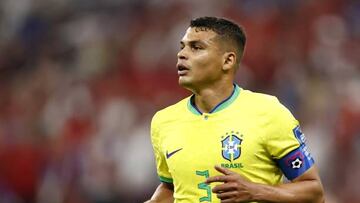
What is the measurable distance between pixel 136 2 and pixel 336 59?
346cm

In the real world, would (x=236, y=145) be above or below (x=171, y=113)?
below

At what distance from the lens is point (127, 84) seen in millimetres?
11820

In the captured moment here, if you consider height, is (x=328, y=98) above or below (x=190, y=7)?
below

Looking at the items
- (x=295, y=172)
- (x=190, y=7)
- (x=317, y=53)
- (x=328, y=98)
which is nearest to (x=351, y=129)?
(x=328, y=98)

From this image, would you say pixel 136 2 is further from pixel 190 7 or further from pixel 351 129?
pixel 351 129

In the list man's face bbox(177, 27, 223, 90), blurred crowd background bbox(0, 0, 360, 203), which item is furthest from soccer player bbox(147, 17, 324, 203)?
blurred crowd background bbox(0, 0, 360, 203)

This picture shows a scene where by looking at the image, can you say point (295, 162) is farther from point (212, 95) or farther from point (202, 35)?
point (202, 35)

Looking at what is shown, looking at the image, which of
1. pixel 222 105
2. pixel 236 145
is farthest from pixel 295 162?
pixel 222 105

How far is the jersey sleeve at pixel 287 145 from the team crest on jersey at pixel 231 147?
0.15 meters

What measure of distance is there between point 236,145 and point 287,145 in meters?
0.26

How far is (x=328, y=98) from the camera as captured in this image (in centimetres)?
1035

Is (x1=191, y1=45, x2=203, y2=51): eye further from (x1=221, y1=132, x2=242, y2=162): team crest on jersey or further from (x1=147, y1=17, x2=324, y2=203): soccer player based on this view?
(x1=221, y1=132, x2=242, y2=162): team crest on jersey

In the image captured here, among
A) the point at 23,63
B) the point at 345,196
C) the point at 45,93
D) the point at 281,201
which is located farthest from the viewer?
the point at 23,63

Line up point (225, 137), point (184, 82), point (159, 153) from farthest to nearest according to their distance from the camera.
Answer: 1. point (159, 153)
2. point (184, 82)
3. point (225, 137)
